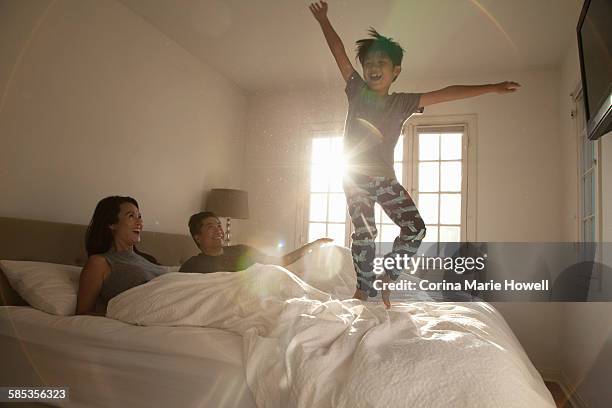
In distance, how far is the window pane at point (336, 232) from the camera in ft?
7.21

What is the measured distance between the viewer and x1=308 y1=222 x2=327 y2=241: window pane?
232cm

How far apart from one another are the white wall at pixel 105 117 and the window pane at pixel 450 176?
1104 millimetres

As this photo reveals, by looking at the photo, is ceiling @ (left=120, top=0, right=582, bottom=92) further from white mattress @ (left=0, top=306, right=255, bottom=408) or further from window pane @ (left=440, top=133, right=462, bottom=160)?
white mattress @ (left=0, top=306, right=255, bottom=408)

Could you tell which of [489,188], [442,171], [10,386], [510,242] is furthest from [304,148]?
[10,386]

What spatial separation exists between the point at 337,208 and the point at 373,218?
1.25m

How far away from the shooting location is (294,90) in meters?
2.48

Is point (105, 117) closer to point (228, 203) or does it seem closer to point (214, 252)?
point (228, 203)

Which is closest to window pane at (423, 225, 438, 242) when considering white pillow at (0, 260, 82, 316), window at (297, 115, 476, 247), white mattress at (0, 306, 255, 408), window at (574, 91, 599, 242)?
window at (297, 115, 476, 247)

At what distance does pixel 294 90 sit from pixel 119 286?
1570 millimetres

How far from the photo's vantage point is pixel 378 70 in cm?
104

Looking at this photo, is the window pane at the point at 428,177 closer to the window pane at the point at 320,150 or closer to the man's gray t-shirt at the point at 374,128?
the window pane at the point at 320,150

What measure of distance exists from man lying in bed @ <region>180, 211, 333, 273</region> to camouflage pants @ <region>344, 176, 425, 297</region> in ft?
1.53

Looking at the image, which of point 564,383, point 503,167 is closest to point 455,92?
point 503,167

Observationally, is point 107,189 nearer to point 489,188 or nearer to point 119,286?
point 119,286
